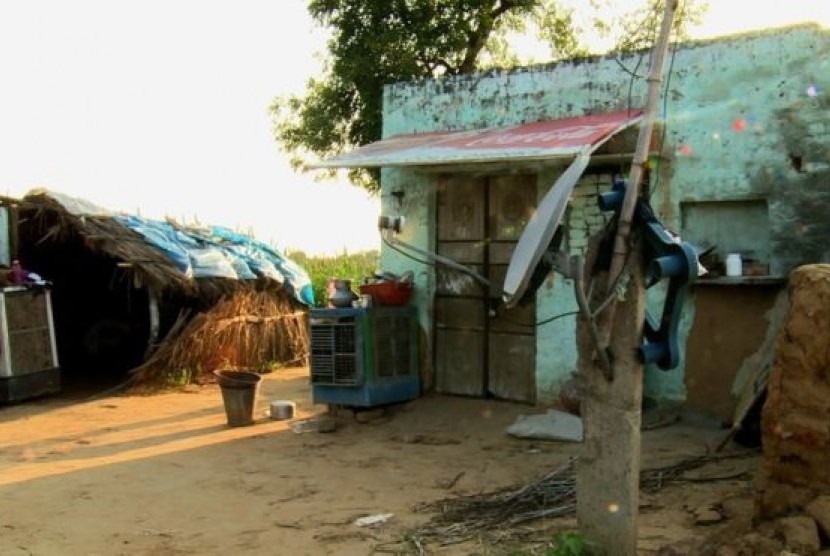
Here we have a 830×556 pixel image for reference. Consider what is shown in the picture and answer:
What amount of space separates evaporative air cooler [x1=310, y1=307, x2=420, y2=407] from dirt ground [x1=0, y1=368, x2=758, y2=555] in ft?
0.93

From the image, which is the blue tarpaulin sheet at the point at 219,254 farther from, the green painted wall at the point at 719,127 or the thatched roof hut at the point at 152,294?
the green painted wall at the point at 719,127

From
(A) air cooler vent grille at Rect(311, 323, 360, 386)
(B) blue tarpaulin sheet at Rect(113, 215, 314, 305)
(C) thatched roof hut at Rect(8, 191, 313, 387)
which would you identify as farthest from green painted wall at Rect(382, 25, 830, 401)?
(C) thatched roof hut at Rect(8, 191, 313, 387)

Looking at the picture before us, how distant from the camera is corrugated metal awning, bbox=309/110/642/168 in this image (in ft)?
23.1

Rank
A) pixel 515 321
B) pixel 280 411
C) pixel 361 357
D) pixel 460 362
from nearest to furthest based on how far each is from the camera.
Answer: pixel 361 357, pixel 515 321, pixel 460 362, pixel 280 411

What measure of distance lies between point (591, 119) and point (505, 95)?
1.29 m

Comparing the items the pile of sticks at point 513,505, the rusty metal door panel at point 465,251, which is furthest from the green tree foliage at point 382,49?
the pile of sticks at point 513,505

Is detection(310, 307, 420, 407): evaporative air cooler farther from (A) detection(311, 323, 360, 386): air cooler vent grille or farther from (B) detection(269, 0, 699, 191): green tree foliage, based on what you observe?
(B) detection(269, 0, 699, 191): green tree foliage

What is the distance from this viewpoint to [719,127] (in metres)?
7.96

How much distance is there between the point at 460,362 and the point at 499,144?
2.88 m

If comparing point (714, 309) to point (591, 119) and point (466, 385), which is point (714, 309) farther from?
point (466, 385)

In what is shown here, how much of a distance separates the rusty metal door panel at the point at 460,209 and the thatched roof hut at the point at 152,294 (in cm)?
465

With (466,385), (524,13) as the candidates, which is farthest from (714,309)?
(524,13)

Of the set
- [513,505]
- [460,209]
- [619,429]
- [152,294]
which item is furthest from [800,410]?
[152,294]

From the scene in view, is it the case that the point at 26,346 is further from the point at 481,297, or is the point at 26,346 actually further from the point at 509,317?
the point at 509,317
